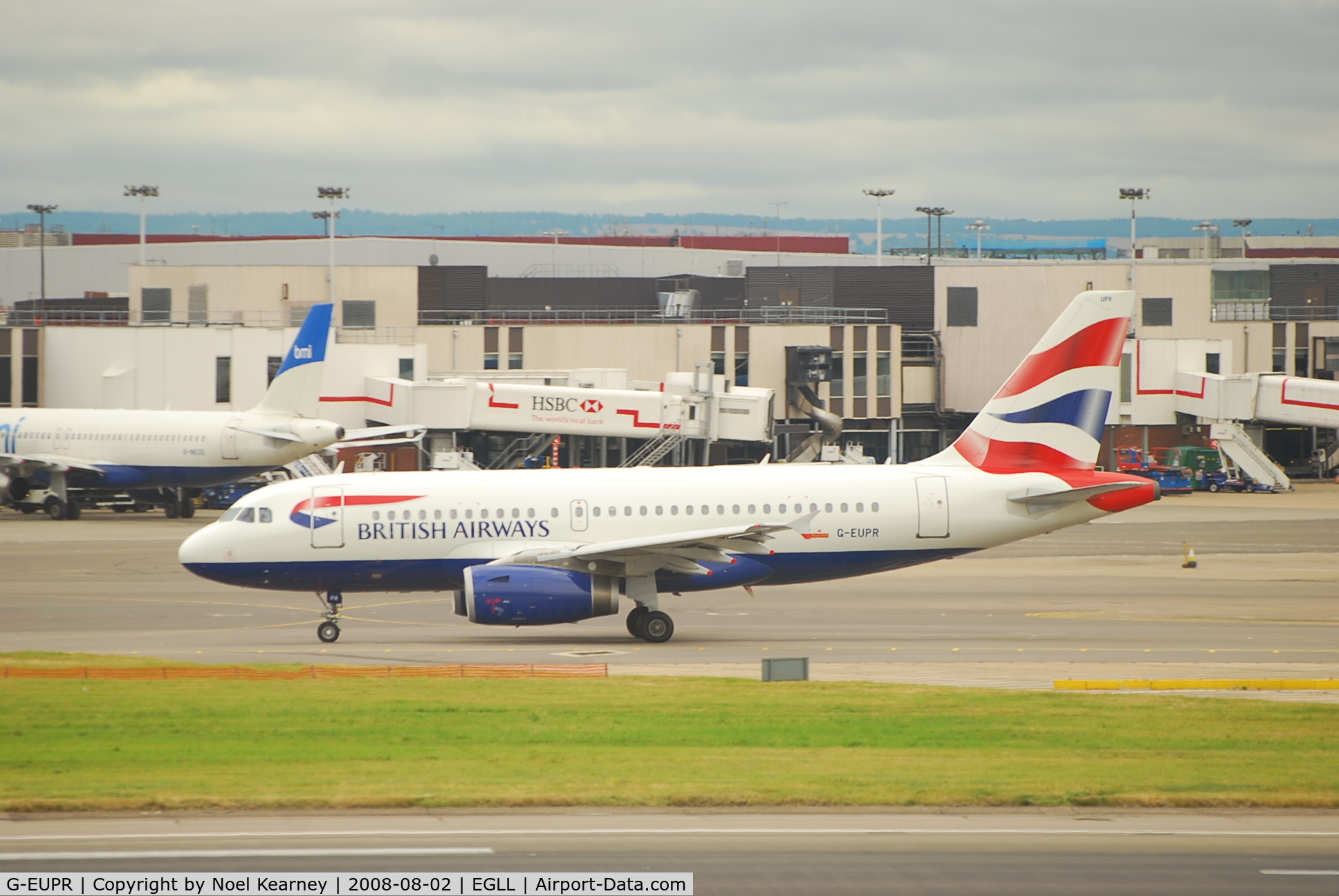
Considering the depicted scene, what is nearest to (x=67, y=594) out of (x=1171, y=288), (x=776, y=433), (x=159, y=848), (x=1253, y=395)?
(x=159, y=848)

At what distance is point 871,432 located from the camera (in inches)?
3479

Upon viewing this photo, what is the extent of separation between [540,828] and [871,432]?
2936 inches

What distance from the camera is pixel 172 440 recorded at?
203ft

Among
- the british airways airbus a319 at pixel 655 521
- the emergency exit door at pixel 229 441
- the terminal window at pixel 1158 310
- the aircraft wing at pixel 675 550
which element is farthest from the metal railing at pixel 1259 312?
the aircraft wing at pixel 675 550

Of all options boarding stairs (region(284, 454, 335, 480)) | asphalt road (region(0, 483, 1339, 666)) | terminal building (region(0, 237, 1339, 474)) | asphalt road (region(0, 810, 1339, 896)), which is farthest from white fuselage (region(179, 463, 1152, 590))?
terminal building (region(0, 237, 1339, 474))

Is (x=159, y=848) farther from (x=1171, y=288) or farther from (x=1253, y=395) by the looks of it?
(x=1171, y=288)

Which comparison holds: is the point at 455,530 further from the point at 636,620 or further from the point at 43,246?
the point at 43,246

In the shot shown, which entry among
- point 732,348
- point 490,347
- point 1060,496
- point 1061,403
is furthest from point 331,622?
point 732,348

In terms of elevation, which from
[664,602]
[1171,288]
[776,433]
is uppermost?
[1171,288]

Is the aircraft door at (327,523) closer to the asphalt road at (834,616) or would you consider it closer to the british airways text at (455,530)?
the british airways text at (455,530)

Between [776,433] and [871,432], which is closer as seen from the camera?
[776,433]

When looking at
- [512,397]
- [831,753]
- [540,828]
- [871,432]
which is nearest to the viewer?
[540,828]

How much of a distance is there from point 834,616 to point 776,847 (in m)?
21.7

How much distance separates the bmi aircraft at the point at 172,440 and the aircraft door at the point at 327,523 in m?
29.2
